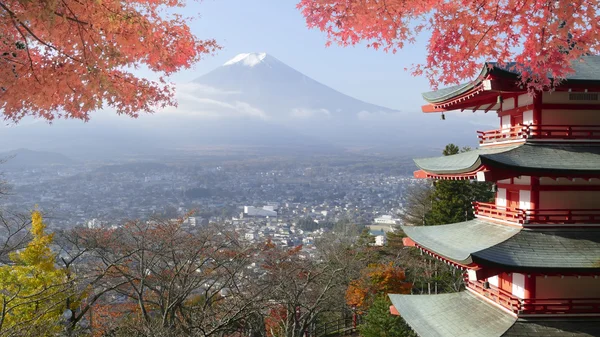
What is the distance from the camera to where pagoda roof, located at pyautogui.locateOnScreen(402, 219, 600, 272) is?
231 inches

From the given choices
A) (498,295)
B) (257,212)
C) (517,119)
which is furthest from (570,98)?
(257,212)

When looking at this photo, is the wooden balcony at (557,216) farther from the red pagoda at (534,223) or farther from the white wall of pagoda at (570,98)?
the white wall of pagoda at (570,98)

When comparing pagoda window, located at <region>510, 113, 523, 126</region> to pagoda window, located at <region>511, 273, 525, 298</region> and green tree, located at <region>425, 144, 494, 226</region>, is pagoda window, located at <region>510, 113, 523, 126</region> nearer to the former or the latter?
pagoda window, located at <region>511, 273, 525, 298</region>

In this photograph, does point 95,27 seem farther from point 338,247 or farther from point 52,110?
point 338,247

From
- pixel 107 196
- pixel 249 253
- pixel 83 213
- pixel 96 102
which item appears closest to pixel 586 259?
pixel 96 102

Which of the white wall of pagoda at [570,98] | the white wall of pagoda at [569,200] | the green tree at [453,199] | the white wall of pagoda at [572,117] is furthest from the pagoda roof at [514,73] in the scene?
the green tree at [453,199]

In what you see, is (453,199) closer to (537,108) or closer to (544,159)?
(537,108)

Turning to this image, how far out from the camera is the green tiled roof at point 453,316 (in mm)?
6394

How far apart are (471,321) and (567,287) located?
1408mm

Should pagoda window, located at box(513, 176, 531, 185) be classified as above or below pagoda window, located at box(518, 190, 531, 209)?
above

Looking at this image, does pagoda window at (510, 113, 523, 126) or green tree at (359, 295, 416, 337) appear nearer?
pagoda window at (510, 113, 523, 126)

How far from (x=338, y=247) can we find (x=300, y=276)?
5.28 metres

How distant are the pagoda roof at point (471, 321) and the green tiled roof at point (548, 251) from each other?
85 cm

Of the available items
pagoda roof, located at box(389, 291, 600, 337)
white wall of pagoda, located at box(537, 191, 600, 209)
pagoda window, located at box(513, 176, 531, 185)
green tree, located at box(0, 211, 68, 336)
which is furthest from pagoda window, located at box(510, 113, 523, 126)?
green tree, located at box(0, 211, 68, 336)
